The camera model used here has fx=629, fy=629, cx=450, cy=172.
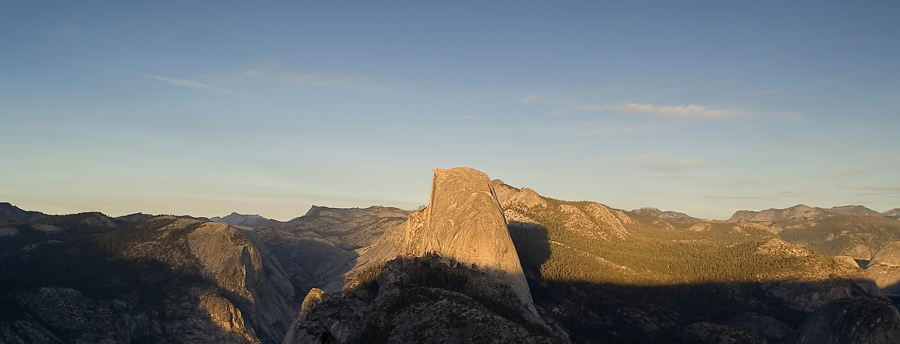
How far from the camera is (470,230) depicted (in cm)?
11019

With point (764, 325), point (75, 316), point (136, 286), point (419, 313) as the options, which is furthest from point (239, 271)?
point (764, 325)

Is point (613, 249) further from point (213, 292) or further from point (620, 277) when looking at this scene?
point (213, 292)

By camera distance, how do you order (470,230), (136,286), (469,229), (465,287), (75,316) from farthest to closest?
(136,286) < (75,316) < (469,229) < (470,230) < (465,287)

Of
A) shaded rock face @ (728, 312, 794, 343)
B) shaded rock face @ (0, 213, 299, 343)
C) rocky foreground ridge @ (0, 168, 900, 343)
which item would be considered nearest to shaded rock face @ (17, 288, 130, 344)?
shaded rock face @ (0, 213, 299, 343)

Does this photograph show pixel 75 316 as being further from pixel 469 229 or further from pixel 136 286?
pixel 469 229

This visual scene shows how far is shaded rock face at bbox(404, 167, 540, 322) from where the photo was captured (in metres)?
106

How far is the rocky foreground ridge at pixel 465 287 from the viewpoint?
90.1 m

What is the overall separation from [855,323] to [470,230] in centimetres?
5918

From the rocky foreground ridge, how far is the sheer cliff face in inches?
13.4

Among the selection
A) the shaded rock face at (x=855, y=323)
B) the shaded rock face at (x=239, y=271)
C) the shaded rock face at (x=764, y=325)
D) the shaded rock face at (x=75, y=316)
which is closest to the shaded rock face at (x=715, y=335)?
the shaded rock face at (x=764, y=325)

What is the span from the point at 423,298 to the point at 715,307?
250 feet

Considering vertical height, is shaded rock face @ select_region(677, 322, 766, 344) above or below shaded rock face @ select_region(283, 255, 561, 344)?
below

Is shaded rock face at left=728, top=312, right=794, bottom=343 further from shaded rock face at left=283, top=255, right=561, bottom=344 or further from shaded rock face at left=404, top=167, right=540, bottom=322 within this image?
shaded rock face at left=283, top=255, right=561, bottom=344

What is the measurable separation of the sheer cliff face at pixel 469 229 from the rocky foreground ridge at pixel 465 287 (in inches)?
13.4
